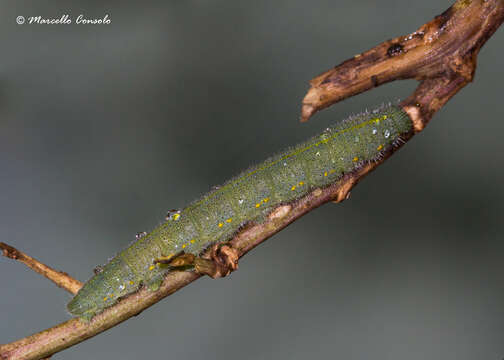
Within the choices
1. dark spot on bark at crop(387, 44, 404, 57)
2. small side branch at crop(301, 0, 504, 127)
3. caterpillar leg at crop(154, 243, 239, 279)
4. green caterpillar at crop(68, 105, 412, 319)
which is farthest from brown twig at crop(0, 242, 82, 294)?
dark spot on bark at crop(387, 44, 404, 57)

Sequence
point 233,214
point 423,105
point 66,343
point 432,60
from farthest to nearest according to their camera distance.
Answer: point 233,214 → point 66,343 → point 423,105 → point 432,60

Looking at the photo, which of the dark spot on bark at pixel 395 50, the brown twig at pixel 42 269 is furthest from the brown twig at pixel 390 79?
the brown twig at pixel 42 269

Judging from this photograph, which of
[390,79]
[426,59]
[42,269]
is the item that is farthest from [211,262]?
[426,59]

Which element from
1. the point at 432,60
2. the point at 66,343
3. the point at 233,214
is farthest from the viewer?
the point at 233,214

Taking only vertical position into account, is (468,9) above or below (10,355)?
above

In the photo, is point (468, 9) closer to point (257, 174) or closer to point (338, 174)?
point (338, 174)

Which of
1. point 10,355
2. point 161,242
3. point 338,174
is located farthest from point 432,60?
point 10,355

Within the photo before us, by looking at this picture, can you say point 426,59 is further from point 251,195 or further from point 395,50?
point 251,195
